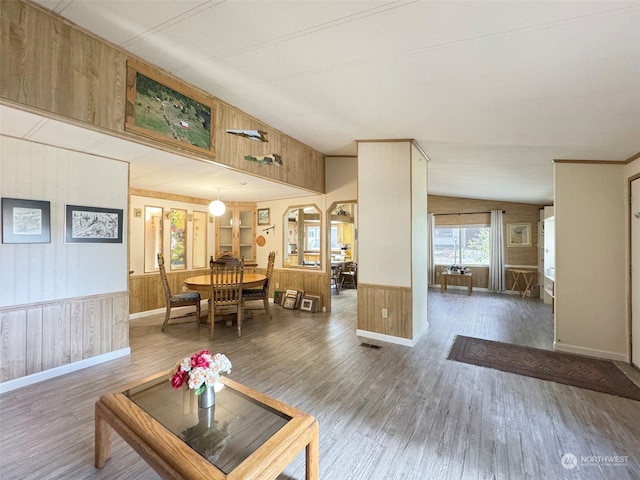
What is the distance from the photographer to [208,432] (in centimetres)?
149

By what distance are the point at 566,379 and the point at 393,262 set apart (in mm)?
2195

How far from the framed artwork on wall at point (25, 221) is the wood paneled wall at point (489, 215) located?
870 cm

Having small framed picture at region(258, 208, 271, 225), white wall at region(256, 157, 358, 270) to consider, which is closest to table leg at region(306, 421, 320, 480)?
white wall at region(256, 157, 358, 270)

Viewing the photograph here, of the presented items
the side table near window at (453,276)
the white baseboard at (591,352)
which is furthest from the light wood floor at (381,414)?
the side table near window at (453,276)

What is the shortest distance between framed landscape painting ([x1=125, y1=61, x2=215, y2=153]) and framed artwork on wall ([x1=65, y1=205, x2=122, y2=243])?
1.32 metres

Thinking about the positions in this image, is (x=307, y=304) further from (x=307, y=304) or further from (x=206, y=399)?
(x=206, y=399)

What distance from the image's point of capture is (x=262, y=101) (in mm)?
3084

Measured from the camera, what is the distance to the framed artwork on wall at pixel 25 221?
2555mm

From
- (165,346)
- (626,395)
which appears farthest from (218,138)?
(626,395)

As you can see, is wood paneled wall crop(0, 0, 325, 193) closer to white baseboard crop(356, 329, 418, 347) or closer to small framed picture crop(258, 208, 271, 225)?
white baseboard crop(356, 329, 418, 347)

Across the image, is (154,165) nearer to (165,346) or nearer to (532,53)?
(165,346)

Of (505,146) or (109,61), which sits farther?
(505,146)

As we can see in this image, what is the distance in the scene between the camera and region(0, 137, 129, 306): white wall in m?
2.59
